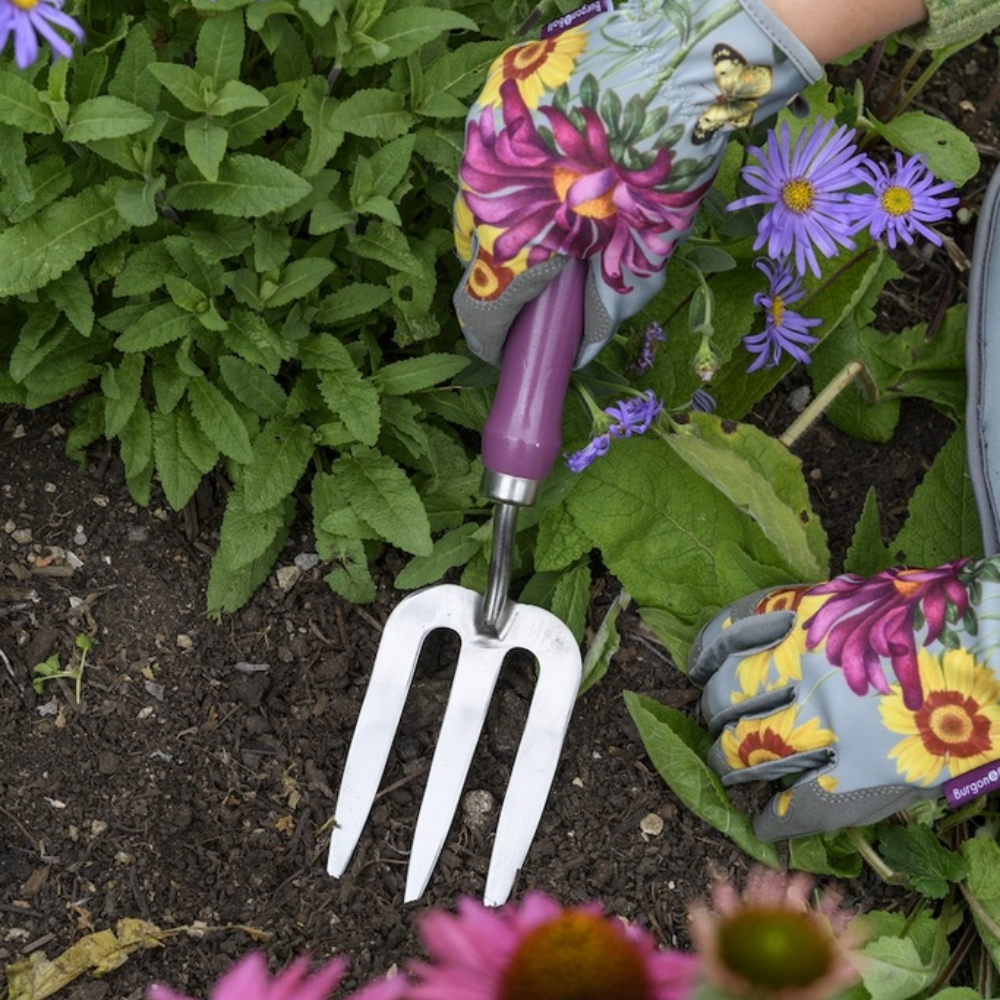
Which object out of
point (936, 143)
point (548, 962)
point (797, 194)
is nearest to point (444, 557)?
point (797, 194)

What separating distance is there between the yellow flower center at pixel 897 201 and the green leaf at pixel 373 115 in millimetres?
560

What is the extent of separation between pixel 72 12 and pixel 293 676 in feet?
2.52

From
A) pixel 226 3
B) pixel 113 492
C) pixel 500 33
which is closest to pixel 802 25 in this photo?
pixel 500 33

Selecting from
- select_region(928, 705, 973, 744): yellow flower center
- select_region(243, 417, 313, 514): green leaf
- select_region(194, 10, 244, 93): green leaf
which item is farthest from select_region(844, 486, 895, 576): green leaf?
select_region(194, 10, 244, 93): green leaf

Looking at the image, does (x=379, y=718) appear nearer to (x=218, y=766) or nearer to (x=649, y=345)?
(x=218, y=766)

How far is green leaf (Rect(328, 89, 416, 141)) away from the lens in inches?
53.4

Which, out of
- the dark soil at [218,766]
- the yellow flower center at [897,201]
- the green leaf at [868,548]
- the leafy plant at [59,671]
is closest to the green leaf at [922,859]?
the dark soil at [218,766]

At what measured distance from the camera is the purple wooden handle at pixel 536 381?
1.29m

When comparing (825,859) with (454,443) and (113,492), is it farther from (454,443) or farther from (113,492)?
(113,492)

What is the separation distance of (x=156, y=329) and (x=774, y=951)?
1099mm

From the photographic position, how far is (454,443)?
63.2 inches

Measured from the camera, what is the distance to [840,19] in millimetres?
1259

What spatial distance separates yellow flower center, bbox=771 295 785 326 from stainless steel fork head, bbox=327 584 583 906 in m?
0.45

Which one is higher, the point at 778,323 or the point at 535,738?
the point at 778,323
